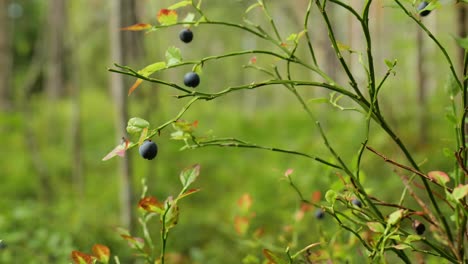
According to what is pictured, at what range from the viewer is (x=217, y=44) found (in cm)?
2398

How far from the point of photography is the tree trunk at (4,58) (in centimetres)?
533

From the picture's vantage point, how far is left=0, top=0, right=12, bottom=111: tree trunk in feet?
17.5

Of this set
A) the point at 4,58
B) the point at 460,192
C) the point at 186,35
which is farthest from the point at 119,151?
the point at 4,58

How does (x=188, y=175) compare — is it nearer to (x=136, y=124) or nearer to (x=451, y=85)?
(x=136, y=124)

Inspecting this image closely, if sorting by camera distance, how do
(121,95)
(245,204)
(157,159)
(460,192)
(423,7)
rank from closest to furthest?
(460,192) → (423,7) → (245,204) → (121,95) → (157,159)

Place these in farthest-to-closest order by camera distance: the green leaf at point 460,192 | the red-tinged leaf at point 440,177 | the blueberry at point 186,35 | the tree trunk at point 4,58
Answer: the tree trunk at point 4,58
the blueberry at point 186,35
the red-tinged leaf at point 440,177
the green leaf at point 460,192

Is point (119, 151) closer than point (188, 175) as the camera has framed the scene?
Yes

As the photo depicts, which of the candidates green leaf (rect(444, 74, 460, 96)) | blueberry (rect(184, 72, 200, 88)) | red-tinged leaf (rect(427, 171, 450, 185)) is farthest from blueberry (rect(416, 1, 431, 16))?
blueberry (rect(184, 72, 200, 88))

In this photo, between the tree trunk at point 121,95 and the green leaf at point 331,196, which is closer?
the green leaf at point 331,196

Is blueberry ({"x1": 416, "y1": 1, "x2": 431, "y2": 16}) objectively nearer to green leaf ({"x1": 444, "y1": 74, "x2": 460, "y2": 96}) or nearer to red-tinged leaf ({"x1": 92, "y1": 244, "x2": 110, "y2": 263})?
green leaf ({"x1": 444, "y1": 74, "x2": 460, "y2": 96})

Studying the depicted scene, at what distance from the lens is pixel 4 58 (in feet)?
18.1

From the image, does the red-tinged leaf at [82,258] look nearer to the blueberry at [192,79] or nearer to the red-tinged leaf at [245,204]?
the blueberry at [192,79]

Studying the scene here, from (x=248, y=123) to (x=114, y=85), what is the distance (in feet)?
13.0

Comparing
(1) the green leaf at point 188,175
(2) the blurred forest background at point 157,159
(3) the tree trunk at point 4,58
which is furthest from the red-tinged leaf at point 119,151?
(3) the tree trunk at point 4,58
